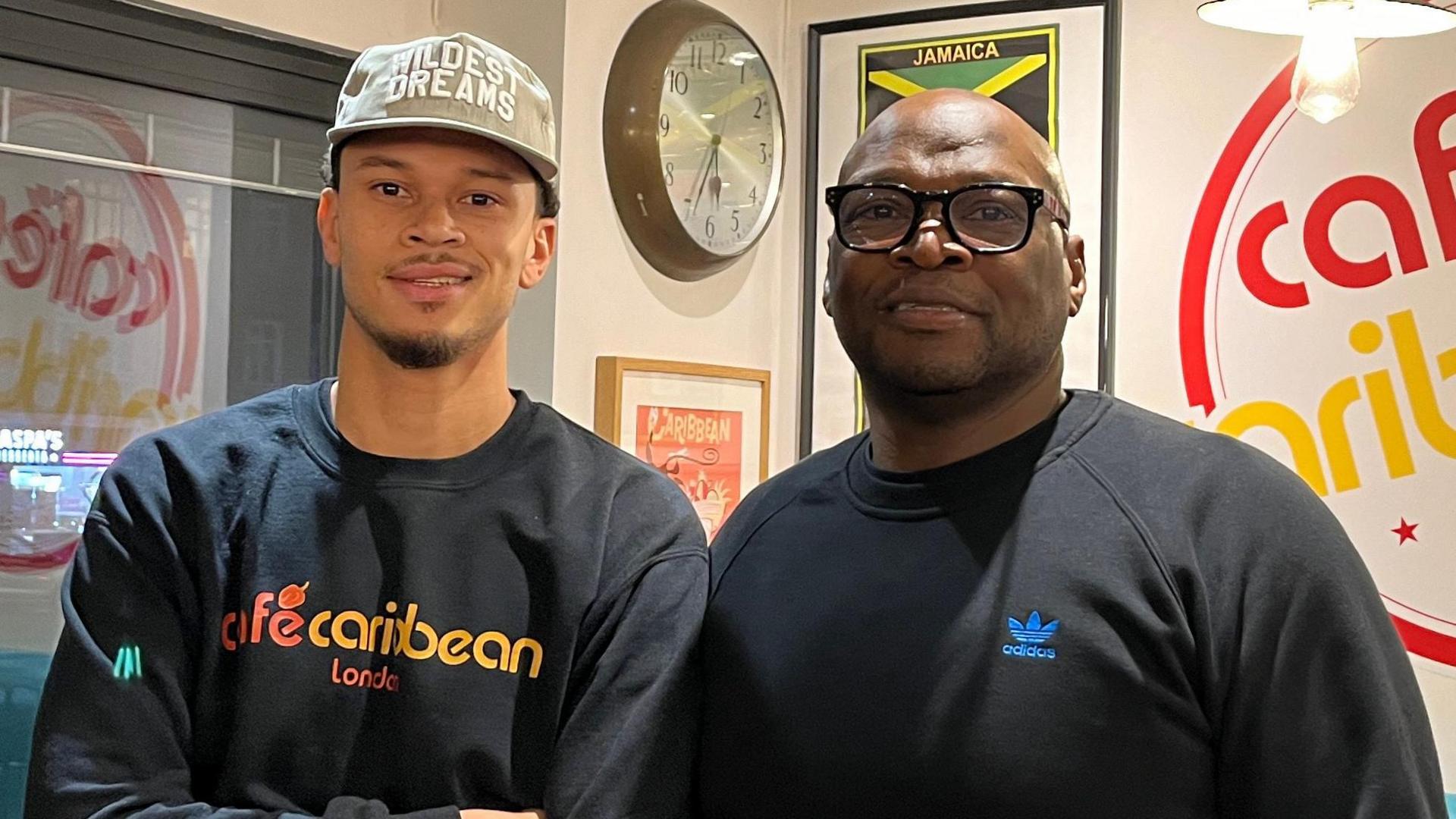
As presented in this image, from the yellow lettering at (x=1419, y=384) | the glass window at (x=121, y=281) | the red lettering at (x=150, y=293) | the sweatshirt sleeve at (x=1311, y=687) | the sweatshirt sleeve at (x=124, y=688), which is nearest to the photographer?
the sweatshirt sleeve at (x=1311, y=687)

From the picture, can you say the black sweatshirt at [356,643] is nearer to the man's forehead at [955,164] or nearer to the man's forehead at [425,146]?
the man's forehead at [425,146]

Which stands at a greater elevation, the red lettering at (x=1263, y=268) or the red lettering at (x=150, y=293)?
the red lettering at (x=1263, y=268)

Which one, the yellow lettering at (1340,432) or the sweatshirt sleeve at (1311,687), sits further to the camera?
the yellow lettering at (1340,432)

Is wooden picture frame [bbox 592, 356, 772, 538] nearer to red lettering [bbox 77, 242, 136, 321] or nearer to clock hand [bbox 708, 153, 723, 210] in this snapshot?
clock hand [bbox 708, 153, 723, 210]

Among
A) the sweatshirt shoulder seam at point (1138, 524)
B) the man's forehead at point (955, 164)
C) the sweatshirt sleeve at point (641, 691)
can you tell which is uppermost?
the man's forehead at point (955, 164)

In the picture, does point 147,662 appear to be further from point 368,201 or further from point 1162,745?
point 1162,745

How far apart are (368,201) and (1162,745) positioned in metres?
0.74

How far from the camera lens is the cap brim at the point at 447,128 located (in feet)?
3.91

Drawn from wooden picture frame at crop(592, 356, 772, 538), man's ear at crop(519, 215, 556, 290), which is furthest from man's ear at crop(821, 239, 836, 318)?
wooden picture frame at crop(592, 356, 772, 538)

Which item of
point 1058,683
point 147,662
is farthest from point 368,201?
point 1058,683

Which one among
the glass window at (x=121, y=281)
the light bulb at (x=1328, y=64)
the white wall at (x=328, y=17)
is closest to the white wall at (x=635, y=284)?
the white wall at (x=328, y=17)

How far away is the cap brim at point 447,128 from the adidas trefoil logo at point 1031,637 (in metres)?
0.53

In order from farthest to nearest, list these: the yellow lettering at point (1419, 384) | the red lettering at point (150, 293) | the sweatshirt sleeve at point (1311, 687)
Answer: the yellow lettering at point (1419, 384) < the red lettering at point (150, 293) < the sweatshirt sleeve at point (1311, 687)

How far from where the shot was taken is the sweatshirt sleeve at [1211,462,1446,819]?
1.00 metres
